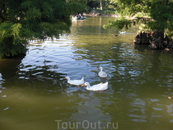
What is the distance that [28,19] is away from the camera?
33.1 feet

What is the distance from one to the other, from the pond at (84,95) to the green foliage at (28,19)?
236 centimetres

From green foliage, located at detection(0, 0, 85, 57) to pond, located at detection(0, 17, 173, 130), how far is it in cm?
236

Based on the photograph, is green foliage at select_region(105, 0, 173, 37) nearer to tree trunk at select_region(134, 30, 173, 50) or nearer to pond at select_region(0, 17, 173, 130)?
tree trunk at select_region(134, 30, 173, 50)

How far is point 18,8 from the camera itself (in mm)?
10648

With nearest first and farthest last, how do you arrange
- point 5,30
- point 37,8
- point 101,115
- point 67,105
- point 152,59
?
point 101,115, point 67,105, point 5,30, point 37,8, point 152,59

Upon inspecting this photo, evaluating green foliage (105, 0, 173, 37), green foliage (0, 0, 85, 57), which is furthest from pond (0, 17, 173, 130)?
green foliage (105, 0, 173, 37)

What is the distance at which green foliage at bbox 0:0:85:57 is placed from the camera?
9094 mm

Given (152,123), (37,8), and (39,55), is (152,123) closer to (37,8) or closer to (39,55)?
(37,8)

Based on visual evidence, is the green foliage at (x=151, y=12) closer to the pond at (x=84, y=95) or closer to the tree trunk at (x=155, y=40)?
the tree trunk at (x=155, y=40)

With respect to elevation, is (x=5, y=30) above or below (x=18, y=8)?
below

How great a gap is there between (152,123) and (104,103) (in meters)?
2.14

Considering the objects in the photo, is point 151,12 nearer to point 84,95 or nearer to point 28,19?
point 28,19

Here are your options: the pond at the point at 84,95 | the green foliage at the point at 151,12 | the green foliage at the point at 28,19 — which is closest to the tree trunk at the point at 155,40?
the green foliage at the point at 151,12

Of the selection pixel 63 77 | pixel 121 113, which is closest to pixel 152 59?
pixel 63 77
